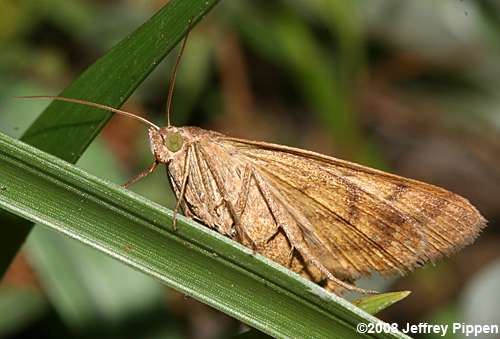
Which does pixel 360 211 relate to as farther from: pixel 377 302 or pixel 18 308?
pixel 18 308

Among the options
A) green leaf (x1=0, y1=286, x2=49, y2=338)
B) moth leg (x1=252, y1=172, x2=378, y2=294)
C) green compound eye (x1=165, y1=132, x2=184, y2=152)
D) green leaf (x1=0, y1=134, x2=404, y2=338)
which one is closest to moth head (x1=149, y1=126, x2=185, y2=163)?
green compound eye (x1=165, y1=132, x2=184, y2=152)

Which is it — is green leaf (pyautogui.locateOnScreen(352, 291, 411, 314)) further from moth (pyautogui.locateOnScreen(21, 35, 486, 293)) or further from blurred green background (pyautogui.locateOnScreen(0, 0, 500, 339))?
blurred green background (pyautogui.locateOnScreen(0, 0, 500, 339))

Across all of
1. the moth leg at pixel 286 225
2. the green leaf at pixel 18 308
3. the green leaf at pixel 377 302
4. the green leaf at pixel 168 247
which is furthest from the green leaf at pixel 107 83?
the green leaf at pixel 18 308

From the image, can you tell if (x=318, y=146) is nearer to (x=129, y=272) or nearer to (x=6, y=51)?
(x=6, y=51)

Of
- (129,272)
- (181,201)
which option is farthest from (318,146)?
(181,201)

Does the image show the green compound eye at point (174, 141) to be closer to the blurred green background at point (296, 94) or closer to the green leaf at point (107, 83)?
the green leaf at point (107, 83)

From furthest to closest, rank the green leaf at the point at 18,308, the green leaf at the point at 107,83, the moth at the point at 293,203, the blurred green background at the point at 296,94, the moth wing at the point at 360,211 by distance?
the blurred green background at the point at 296,94 < the green leaf at the point at 18,308 < the moth at the point at 293,203 < the moth wing at the point at 360,211 < the green leaf at the point at 107,83

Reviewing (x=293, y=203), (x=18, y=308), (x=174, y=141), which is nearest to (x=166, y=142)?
(x=174, y=141)
